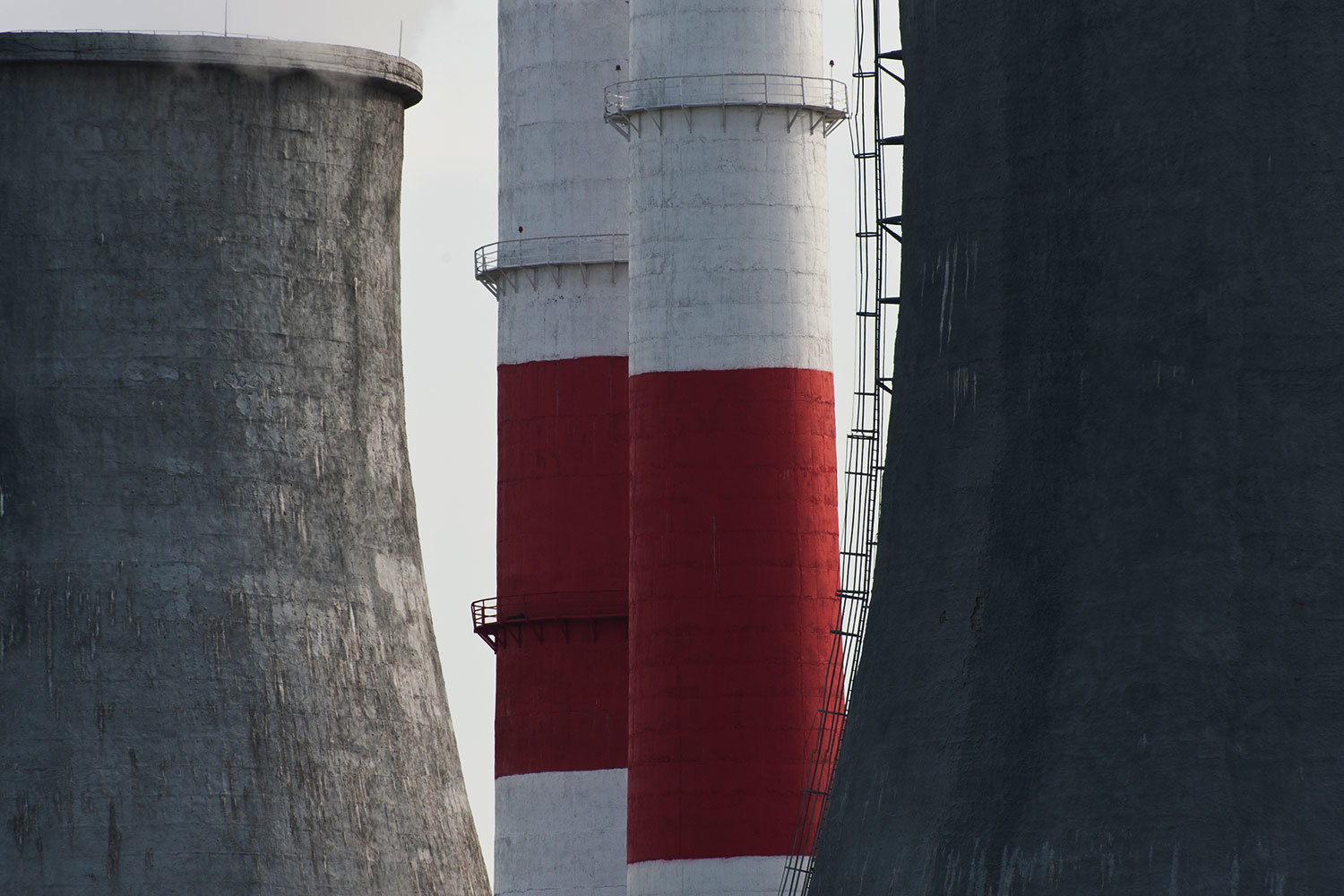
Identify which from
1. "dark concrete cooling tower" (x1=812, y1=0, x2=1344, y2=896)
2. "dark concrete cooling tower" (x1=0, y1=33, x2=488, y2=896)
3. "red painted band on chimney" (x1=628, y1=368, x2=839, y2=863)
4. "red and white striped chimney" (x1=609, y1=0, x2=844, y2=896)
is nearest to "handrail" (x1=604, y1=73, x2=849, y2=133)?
"red and white striped chimney" (x1=609, y1=0, x2=844, y2=896)

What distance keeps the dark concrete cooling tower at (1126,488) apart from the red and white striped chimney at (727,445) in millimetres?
8902

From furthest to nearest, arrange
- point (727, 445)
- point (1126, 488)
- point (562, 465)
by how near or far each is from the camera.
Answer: point (562, 465) → point (727, 445) → point (1126, 488)

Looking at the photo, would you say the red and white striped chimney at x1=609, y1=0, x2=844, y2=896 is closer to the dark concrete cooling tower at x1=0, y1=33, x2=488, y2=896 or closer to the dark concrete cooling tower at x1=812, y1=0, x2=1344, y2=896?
the dark concrete cooling tower at x1=0, y1=33, x2=488, y2=896

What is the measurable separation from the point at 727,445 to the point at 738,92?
3.28 metres

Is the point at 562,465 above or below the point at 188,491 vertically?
above

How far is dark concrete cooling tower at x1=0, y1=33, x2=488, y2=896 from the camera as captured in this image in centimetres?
1842

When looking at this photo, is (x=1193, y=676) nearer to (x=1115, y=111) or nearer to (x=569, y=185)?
(x=1115, y=111)

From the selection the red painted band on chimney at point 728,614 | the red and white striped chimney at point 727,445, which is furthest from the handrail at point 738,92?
the red painted band on chimney at point 728,614

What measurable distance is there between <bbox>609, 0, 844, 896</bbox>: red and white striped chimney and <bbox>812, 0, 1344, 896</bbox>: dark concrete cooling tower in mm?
8902

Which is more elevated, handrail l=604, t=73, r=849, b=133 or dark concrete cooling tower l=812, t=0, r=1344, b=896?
handrail l=604, t=73, r=849, b=133

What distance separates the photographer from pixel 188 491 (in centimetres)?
1852

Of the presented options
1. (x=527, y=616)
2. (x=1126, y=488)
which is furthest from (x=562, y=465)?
(x=1126, y=488)

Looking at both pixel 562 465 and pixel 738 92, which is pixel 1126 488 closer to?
pixel 738 92

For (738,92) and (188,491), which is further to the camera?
(738,92)
